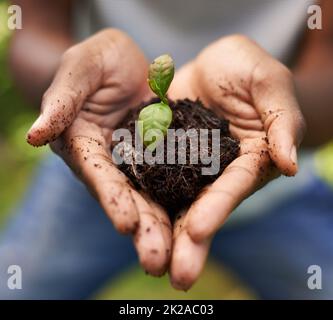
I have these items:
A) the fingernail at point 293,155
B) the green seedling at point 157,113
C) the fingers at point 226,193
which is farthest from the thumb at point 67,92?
the fingernail at point 293,155

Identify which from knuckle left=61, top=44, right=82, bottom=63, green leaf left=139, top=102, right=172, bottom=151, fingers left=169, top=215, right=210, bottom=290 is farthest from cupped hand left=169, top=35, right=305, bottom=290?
knuckle left=61, top=44, right=82, bottom=63

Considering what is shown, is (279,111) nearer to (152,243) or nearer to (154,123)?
(154,123)

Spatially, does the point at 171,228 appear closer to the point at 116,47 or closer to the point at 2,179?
the point at 116,47

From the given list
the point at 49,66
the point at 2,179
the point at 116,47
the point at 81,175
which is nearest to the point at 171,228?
the point at 81,175

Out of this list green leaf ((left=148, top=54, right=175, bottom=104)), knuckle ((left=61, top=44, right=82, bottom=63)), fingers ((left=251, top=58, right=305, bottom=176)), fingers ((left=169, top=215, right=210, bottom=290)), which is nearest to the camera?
fingers ((left=169, top=215, right=210, bottom=290))

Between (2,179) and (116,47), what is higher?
(116,47)

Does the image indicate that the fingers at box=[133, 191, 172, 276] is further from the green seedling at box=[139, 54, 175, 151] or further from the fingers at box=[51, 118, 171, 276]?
the green seedling at box=[139, 54, 175, 151]

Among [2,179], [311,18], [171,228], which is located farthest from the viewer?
[2,179]
